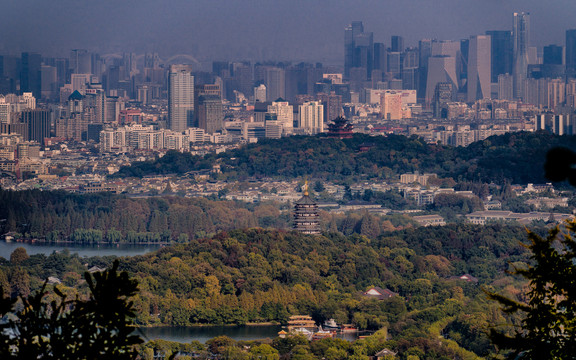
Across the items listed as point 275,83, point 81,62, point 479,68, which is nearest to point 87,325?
point 81,62

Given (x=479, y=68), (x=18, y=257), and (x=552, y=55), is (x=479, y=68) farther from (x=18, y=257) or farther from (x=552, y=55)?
(x=18, y=257)

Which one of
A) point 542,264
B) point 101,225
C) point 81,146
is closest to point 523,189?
point 101,225

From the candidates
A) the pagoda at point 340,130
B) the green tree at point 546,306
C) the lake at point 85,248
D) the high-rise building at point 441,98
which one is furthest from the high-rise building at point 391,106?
the green tree at point 546,306

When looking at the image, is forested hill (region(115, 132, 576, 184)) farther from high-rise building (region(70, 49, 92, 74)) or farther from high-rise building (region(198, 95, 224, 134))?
high-rise building (region(70, 49, 92, 74))

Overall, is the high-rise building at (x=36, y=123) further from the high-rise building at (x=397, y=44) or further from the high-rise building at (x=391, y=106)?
the high-rise building at (x=397, y=44)

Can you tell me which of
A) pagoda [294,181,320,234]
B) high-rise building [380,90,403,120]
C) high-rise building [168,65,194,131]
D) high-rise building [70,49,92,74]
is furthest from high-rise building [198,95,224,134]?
pagoda [294,181,320,234]

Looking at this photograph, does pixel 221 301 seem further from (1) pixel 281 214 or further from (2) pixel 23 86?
(2) pixel 23 86
